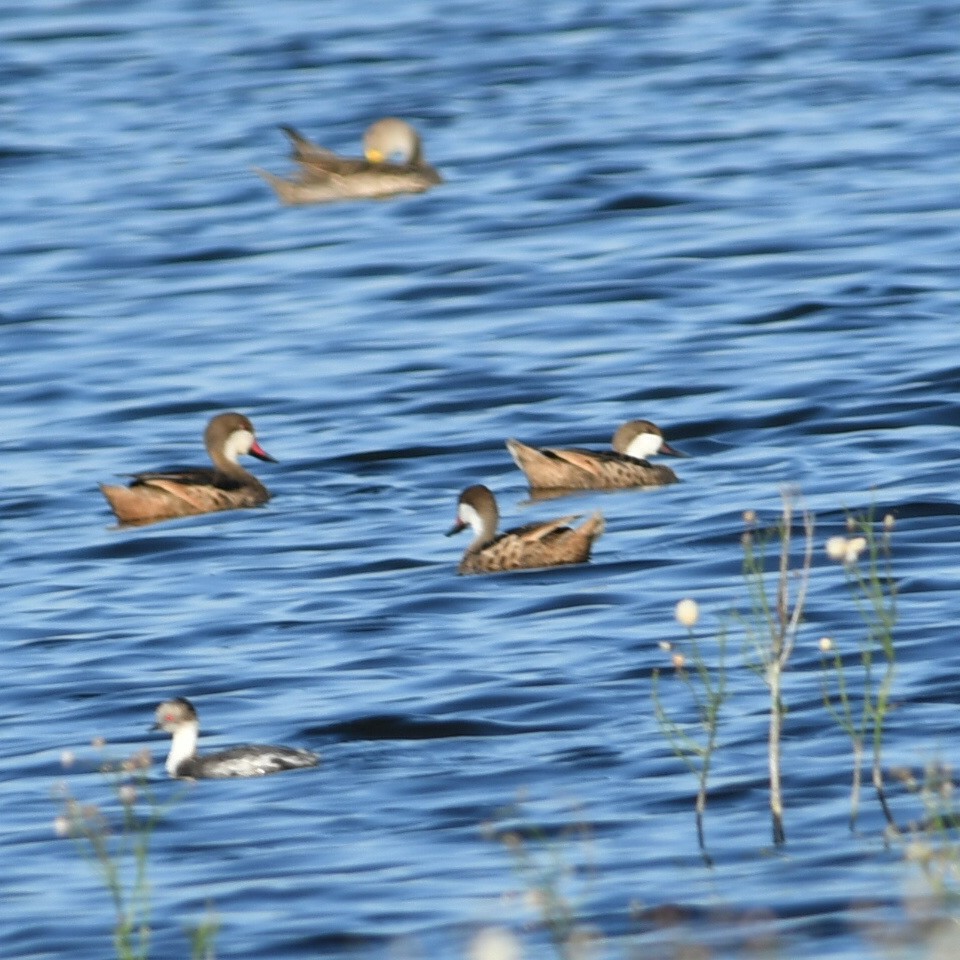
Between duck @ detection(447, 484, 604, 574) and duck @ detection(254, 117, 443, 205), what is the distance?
12605mm

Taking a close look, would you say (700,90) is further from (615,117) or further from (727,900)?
(727,900)

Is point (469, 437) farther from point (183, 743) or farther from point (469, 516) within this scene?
point (183, 743)

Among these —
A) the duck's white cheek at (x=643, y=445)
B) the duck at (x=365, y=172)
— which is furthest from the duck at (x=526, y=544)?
the duck at (x=365, y=172)

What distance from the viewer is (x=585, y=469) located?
49.0 ft

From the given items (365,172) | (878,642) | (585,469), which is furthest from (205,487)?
(365,172)

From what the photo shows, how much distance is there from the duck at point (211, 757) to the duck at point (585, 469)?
492 centimetres

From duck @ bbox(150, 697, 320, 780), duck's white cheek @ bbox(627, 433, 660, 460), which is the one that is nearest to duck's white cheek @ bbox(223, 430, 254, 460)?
duck's white cheek @ bbox(627, 433, 660, 460)

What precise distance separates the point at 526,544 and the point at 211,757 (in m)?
3.60

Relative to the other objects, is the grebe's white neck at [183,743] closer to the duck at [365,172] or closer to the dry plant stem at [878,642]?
the dry plant stem at [878,642]

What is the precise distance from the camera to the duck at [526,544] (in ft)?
43.5

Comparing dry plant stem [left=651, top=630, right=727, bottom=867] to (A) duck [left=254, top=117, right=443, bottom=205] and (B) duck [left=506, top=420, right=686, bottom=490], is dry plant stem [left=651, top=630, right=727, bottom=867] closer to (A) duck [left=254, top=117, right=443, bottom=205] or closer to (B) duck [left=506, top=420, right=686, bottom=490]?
(B) duck [left=506, top=420, right=686, bottom=490]

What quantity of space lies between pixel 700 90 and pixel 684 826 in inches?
874

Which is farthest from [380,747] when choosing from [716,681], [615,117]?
[615,117]

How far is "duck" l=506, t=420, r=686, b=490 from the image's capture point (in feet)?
48.9
